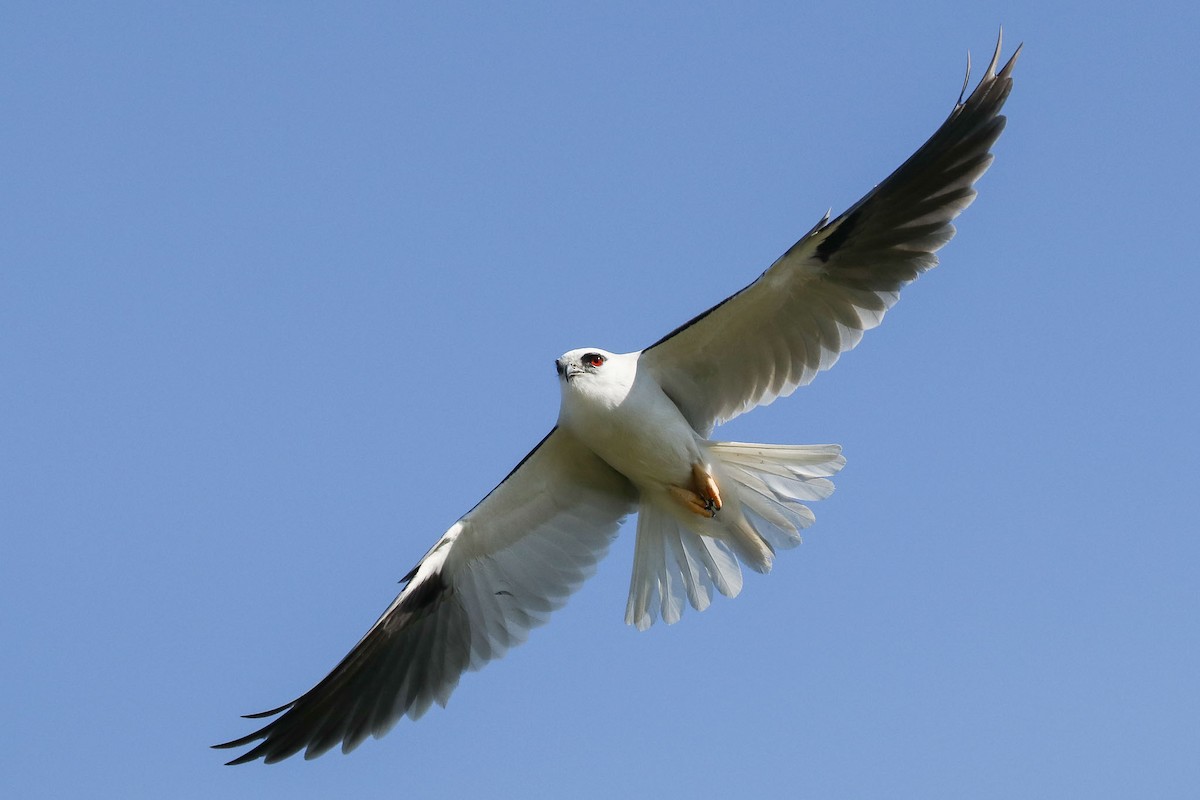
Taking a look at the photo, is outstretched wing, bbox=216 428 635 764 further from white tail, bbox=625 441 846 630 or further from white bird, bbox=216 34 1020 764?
white tail, bbox=625 441 846 630

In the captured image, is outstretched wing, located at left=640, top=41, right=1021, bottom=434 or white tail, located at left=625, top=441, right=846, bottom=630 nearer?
outstretched wing, located at left=640, top=41, right=1021, bottom=434

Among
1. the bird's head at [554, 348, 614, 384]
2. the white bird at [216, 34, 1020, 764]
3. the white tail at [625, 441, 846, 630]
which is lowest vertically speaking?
the white tail at [625, 441, 846, 630]

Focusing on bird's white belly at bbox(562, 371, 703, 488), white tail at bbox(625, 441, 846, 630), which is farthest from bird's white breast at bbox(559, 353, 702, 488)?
white tail at bbox(625, 441, 846, 630)

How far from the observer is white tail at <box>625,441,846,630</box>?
858 cm

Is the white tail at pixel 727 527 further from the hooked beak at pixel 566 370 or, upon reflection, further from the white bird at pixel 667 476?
the hooked beak at pixel 566 370

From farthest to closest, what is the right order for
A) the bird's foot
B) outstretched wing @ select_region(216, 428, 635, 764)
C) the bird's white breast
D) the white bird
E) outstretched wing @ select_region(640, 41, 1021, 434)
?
outstretched wing @ select_region(216, 428, 635, 764), the bird's foot, the bird's white breast, the white bird, outstretched wing @ select_region(640, 41, 1021, 434)

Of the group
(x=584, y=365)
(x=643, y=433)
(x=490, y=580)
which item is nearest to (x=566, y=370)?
(x=584, y=365)

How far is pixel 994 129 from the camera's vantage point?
26.4ft

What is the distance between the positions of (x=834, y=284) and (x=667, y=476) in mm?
1394

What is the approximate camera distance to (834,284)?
8.40 meters

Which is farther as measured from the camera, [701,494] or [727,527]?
[727,527]

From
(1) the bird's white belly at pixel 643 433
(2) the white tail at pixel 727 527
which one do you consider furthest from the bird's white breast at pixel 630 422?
(2) the white tail at pixel 727 527

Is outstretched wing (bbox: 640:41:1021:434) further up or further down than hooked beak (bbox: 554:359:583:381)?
further down

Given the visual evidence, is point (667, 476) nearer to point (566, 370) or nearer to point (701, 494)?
point (701, 494)
